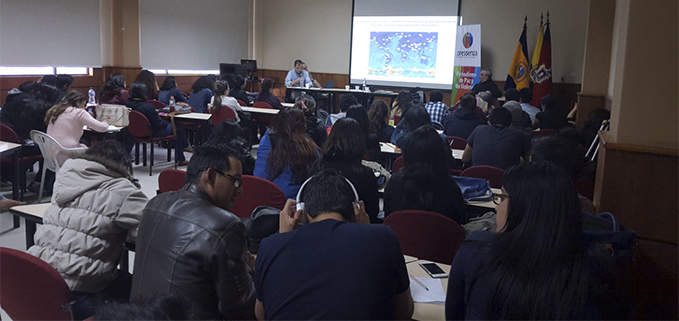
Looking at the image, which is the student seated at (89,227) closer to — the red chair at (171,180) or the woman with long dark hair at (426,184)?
the red chair at (171,180)

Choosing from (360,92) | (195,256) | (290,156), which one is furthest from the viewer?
(360,92)

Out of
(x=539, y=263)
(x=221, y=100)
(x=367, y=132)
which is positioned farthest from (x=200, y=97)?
(x=539, y=263)

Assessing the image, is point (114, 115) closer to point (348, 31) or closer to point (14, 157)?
point (14, 157)

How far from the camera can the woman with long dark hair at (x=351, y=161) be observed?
11.3ft

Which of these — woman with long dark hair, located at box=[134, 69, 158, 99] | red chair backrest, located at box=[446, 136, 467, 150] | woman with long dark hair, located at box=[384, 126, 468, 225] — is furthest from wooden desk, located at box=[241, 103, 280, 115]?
woman with long dark hair, located at box=[384, 126, 468, 225]

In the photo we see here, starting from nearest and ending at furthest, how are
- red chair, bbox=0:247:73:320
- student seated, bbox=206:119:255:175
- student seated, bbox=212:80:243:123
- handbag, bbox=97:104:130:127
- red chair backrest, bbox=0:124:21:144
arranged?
red chair, bbox=0:247:73:320
student seated, bbox=206:119:255:175
red chair backrest, bbox=0:124:21:144
handbag, bbox=97:104:130:127
student seated, bbox=212:80:243:123

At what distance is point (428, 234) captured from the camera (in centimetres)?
264

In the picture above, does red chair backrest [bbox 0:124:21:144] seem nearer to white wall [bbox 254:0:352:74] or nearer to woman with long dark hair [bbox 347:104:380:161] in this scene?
woman with long dark hair [bbox 347:104:380:161]

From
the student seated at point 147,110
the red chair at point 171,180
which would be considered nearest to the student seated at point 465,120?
the red chair at point 171,180

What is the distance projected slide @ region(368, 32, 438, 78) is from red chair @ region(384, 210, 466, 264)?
31.7 ft

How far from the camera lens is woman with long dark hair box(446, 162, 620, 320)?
4.81 ft

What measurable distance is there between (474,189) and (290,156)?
1258 millimetres

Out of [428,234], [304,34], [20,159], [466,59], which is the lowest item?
[20,159]

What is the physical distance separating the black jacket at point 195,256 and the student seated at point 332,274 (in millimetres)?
187
